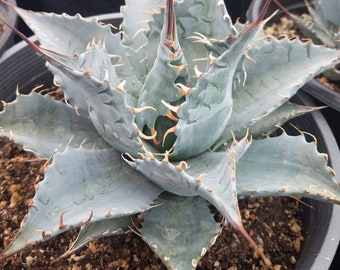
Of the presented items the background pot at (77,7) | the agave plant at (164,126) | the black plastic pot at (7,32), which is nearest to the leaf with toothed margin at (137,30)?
the agave plant at (164,126)

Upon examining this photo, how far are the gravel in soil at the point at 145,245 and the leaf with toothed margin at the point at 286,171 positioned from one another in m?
0.19

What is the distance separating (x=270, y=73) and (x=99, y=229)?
395 millimetres

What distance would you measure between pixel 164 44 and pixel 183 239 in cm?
29

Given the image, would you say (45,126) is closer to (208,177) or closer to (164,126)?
(164,126)

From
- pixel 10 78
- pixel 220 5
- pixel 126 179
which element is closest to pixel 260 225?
pixel 126 179

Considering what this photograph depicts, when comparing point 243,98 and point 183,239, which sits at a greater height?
point 243,98

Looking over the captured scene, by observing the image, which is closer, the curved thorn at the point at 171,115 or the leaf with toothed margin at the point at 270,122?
the curved thorn at the point at 171,115

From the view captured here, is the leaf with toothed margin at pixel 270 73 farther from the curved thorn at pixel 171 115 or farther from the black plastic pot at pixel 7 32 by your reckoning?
the black plastic pot at pixel 7 32

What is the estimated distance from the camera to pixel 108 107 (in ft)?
1.94

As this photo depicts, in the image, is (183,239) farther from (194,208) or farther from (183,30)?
(183,30)

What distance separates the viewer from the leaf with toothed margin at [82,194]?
0.55m

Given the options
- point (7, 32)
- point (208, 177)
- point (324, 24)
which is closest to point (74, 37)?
point (208, 177)

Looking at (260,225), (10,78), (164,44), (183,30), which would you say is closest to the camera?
(164,44)

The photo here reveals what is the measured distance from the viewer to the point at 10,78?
1034mm
